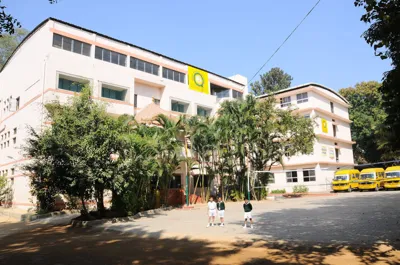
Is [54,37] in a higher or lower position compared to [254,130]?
higher

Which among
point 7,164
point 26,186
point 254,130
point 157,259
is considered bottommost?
point 157,259

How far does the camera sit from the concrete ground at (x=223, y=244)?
25.1 ft

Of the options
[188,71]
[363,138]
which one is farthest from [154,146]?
[363,138]

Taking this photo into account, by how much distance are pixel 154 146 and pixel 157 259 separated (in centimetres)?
1117

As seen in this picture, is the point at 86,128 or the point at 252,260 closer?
the point at 252,260

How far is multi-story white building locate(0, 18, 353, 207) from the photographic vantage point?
2361 centimetres

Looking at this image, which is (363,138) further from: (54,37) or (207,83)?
(54,37)

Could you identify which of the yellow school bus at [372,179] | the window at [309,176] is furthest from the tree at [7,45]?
the yellow school bus at [372,179]

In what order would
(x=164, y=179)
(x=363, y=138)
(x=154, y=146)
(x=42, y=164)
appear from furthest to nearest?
(x=363, y=138) → (x=164, y=179) → (x=154, y=146) → (x=42, y=164)

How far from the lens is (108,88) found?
87.9ft

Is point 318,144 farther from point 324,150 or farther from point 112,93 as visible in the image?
point 112,93

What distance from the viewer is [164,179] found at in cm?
2261

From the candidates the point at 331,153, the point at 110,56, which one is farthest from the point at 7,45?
the point at 331,153

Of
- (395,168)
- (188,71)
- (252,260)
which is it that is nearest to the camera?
(252,260)
